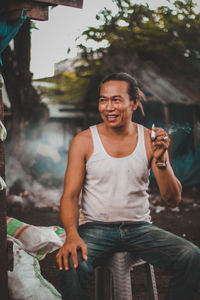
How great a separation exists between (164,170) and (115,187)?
39 centimetres

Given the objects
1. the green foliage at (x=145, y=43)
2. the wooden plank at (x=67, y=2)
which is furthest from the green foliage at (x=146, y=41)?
the wooden plank at (x=67, y=2)

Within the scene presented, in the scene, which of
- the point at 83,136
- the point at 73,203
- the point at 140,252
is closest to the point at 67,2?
the point at 83,136

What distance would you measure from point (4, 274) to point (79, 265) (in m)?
0.76

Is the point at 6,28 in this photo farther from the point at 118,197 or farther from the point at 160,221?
the point at 160,221

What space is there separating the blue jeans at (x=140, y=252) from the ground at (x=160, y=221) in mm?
1125

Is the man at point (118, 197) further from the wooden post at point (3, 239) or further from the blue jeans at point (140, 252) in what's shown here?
the wooden post at point (3, 239)

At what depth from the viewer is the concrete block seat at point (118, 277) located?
250 cm

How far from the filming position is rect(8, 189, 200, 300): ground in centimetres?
377

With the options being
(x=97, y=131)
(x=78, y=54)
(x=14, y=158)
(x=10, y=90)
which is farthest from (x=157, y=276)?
(x=78, y=54)

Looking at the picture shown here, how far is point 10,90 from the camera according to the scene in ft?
23.4

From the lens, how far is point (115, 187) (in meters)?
2.67

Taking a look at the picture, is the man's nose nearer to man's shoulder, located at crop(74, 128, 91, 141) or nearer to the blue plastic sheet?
man's shoulder, located at crop(74, 128, 91, 141)

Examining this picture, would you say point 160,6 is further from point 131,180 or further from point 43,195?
point 131,180

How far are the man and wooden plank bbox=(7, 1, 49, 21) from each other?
0.78 meters
